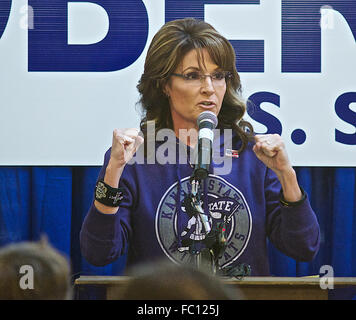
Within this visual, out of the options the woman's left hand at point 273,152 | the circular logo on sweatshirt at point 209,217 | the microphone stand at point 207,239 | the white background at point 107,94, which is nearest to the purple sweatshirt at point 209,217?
the circular logo on sweatshirt at point 209,217

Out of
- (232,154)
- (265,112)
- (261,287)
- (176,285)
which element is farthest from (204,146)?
(265,112)

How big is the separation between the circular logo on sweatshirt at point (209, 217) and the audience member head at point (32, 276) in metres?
1.12

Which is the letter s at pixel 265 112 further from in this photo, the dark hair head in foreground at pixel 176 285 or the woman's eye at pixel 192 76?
the dark hair head in foreground at pixel 176 285

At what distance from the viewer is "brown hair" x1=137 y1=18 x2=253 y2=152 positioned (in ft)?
8.46

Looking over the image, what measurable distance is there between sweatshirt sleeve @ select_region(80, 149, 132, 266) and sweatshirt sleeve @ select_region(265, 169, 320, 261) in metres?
0.61

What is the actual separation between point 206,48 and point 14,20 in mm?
876

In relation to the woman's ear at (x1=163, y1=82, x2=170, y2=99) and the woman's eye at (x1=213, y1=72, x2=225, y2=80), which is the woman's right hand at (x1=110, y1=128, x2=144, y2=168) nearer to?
the woman's ear at (x1=163, y1=82, x2=170, y2=99)

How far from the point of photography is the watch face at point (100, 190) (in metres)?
2.43

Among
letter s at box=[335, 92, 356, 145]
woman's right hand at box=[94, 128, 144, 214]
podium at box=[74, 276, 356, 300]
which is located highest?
letter s at box=[335, 92, 356, 145]

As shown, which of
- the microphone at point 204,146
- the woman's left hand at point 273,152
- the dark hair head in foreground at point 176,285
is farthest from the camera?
the woman's left hand at point 273,152

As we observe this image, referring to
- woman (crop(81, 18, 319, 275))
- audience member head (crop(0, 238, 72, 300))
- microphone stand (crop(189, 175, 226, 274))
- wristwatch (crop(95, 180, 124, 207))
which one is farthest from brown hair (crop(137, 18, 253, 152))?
audience member head (crop(0, 238, 72, 300))

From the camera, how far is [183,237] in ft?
7.98
